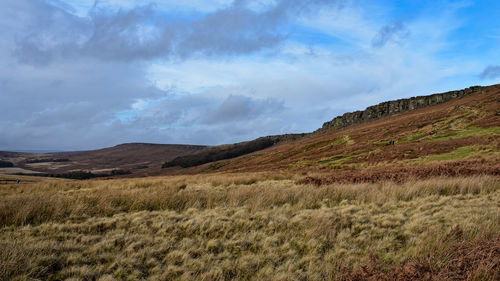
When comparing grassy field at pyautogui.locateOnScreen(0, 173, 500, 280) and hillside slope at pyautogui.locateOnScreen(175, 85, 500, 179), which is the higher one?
hillside slope at pyautogui.locateOnScreen(175, 85, 500, 179)

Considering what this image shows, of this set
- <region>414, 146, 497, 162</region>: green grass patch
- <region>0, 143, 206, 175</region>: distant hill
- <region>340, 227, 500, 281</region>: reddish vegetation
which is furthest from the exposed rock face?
<region>0, 143, 206, 175</region>: distant hill

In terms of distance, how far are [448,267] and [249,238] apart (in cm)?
361

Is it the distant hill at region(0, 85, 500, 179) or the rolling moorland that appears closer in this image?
the rolling moorland

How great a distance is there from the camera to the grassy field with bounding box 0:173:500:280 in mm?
4430

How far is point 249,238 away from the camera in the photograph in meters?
6.02

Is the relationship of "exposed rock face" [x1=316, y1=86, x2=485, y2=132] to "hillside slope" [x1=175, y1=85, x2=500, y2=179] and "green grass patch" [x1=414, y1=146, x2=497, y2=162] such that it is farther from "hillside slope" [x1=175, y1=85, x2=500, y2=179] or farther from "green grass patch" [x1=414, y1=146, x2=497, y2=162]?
"green grass patch" [x1=414, y1=146, x2=497, y2=162]

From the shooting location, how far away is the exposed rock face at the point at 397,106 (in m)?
65.2

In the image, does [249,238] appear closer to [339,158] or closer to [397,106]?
[339,158]

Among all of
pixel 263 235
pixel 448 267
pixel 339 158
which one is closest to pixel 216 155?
Answer: pixel 339 158

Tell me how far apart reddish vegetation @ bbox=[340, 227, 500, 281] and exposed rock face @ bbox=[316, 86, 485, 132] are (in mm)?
74692

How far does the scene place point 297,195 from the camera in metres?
10.0

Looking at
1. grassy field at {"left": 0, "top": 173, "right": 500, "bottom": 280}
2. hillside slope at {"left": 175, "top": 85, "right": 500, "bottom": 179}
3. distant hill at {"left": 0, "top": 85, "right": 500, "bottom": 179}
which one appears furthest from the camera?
distant hill at {"left": 0, "top": 85, "right": 500, "bottom": 179}

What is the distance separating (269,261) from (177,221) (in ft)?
10.3

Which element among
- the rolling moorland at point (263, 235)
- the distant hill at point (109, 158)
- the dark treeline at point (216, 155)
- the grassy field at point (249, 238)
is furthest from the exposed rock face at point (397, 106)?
the distant hill at point (109, 158)
